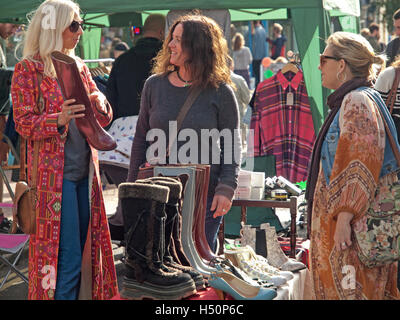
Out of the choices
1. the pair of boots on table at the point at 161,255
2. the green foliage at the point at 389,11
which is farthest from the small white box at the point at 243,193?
the green foliage at the point at 389,11

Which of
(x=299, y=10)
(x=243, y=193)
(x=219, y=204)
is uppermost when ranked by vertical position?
(x=299, y=10)

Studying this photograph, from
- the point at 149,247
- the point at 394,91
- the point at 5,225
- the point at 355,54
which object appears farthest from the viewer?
the point at 5,225

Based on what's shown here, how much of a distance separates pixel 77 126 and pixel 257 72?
49.0ft

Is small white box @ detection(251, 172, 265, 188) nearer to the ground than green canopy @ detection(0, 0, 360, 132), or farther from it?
nearer to the ground

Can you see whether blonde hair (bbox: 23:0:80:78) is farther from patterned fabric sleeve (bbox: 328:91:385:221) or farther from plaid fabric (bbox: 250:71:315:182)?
plaid fabric (bbox: 250:71:315:182)

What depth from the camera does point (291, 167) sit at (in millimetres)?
7004

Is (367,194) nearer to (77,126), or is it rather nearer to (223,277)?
(223,277)

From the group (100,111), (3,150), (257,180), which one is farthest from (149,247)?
(3,150)

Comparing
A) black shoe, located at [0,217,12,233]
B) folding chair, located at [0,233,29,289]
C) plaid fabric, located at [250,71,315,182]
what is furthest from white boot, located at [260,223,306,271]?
plaid fabric, located at [250,71,315,182]

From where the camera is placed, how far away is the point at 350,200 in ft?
9.20

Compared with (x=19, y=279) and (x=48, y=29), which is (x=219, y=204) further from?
(x=19, y=279)

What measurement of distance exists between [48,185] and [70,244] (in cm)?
31

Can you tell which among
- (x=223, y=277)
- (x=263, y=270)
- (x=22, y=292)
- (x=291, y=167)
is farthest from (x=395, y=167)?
(x=291, y=167)

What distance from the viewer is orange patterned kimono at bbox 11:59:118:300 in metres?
3.13
